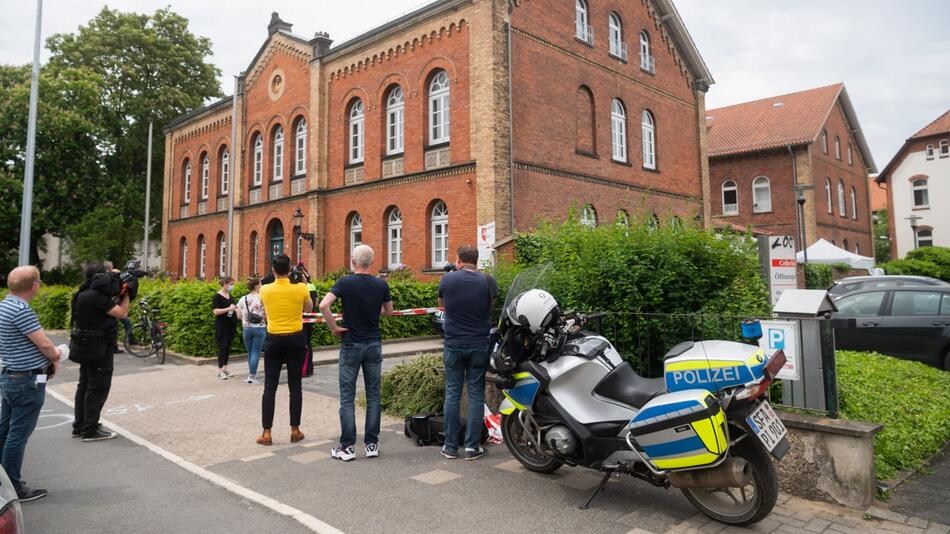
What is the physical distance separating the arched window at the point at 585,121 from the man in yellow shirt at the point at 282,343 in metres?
15.1

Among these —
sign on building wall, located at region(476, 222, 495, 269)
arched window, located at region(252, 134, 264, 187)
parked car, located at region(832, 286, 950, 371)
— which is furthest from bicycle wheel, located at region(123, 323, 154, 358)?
parked car, located at region(832, 286, 950, 371)

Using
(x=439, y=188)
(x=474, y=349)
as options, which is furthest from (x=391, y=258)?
(x=474, y=349)

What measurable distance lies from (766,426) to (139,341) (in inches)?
552

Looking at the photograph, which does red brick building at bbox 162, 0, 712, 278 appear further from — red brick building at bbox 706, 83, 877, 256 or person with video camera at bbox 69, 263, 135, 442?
person with video camera at bbox 69, 263, 135, 442

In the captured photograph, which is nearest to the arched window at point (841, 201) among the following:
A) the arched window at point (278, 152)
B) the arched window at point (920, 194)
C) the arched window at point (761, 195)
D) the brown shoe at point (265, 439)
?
the arched window at point (761, 195)

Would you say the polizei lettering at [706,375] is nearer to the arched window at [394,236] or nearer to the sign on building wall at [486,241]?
the sign on building wall at [486,241]

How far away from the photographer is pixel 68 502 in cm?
457

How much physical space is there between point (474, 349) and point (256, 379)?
6417mm

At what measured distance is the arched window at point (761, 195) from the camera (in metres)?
34.3

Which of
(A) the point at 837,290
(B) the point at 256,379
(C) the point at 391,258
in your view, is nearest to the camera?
(B) the point at 256,379

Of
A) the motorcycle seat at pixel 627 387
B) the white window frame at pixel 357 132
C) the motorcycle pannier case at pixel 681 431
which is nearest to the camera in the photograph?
the motorcycle pannier case at pixel 681 431

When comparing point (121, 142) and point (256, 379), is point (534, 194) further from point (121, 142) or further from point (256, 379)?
point (121, 142)

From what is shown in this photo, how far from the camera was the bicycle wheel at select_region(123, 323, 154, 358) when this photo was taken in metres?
13.8

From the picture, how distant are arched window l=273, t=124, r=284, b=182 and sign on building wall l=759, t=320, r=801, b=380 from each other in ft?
77.5
